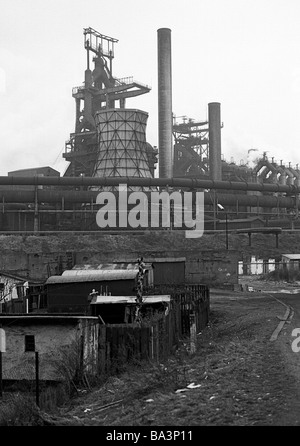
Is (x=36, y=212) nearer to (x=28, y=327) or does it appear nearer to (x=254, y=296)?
(x=254, y=296)

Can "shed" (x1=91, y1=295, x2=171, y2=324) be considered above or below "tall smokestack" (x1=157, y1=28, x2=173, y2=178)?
below

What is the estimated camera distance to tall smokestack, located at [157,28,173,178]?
55438 mm

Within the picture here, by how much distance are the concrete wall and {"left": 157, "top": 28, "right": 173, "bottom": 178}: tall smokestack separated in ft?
146

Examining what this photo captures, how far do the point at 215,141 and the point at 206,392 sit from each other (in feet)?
185

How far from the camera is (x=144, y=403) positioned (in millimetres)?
9156

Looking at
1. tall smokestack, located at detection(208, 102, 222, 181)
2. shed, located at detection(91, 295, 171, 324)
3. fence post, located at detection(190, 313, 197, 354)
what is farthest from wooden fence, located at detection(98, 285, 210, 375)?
tall smokestack, located at detection(208, 102, 222, 181)

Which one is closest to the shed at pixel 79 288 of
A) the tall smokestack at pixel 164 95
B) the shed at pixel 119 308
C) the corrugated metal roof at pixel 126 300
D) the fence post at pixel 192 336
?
the corrugated metal roof at pixel 126 300

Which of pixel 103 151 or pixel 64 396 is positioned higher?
pixel 103 151

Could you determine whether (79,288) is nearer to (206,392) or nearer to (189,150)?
(206,392)

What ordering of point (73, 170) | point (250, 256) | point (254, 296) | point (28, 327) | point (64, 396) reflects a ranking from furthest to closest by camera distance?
point (73, 170) < point (250, 256) < point (254, 296) < point (28, 327) < point (64, 396)

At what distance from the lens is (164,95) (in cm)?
5550

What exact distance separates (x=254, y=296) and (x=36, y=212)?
87.0 ft

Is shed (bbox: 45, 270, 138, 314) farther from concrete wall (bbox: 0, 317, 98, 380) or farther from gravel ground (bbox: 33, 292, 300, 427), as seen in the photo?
concrete wall (bbox: 0, 317, 98, 380)
